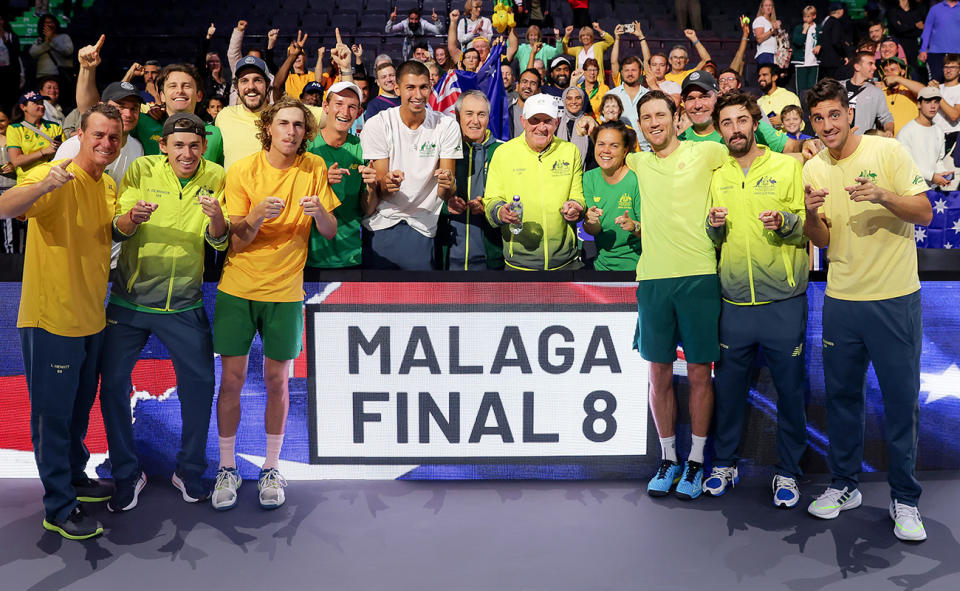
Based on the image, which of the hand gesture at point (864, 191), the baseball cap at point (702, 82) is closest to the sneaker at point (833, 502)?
the hand gesture at point (864, 191)

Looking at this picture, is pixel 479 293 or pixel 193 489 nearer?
pixel 193 489

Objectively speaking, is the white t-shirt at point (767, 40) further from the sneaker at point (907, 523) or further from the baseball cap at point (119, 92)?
the baseball cap at point (119, 92)

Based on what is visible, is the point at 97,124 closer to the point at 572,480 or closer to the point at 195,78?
the point at 195,78

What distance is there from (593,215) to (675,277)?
709 millimetres

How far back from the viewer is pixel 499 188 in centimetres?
482

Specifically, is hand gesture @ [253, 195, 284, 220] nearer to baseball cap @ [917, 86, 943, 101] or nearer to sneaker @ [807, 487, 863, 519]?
sneaker @ [807, 487, 863, 519]

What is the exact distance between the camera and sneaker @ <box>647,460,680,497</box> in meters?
4.25

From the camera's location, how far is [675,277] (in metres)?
4.11

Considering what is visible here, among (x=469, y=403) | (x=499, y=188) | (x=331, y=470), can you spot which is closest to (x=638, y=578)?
(x=469, y=403)

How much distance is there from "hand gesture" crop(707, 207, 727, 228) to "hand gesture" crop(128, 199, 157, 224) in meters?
2.72

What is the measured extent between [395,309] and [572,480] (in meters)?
1.40

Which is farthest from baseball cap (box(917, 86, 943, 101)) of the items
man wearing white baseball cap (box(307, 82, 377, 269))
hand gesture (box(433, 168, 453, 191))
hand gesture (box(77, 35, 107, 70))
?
hand gesture (box(77, 35, 107, 70))

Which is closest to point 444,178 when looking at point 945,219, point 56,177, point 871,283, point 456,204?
point 456,204

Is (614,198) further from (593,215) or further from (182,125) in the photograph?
(182,125)
